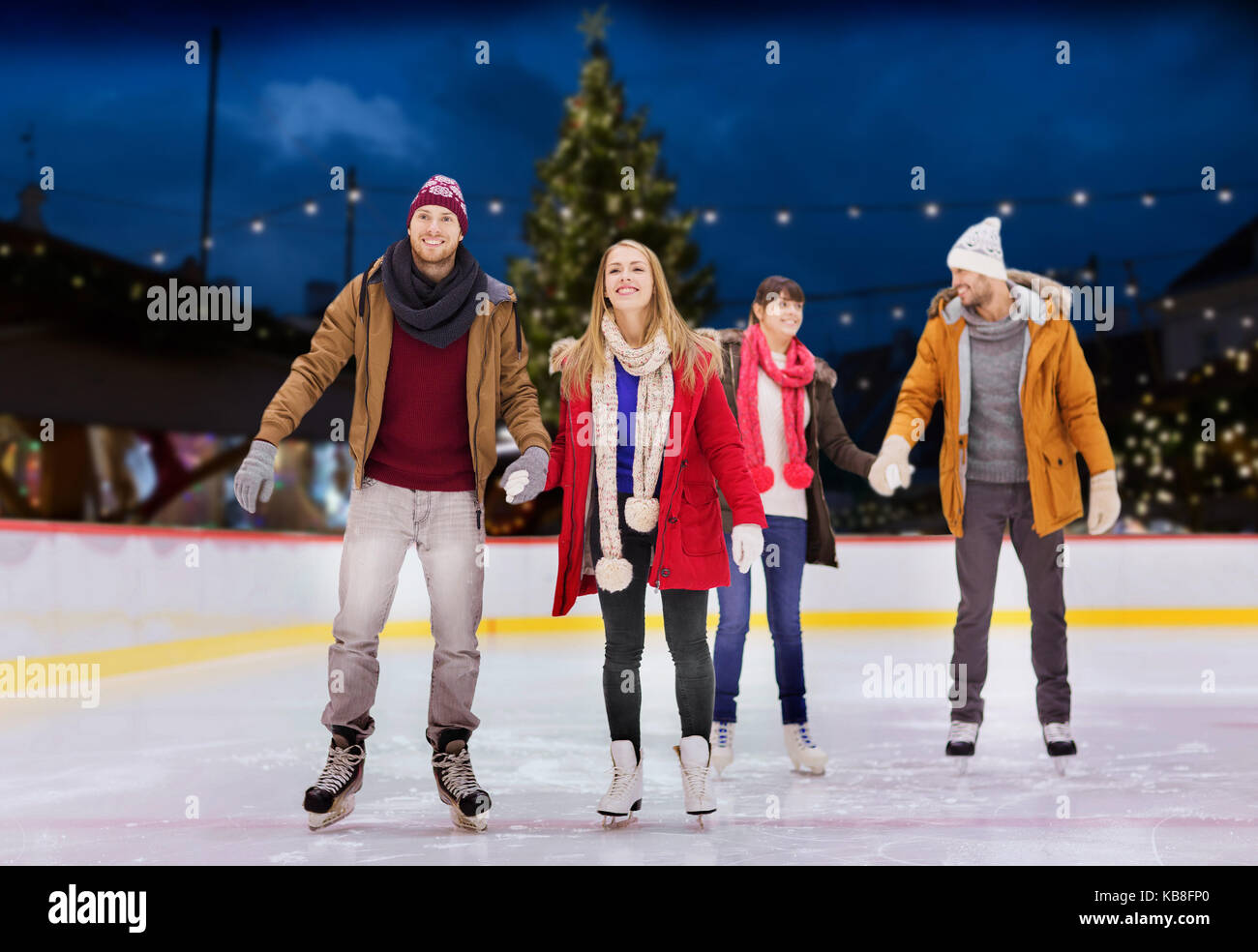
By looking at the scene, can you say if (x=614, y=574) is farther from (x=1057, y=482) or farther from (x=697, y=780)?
(x=1057, y=482)

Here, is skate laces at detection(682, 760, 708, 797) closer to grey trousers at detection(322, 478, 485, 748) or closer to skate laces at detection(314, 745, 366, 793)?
grey trousers at detection(322, 478, 485, 748)

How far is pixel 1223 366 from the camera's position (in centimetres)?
1553

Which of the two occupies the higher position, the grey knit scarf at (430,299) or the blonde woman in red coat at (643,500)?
the grey knit scarf at (430,299)

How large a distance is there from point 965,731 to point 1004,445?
80 centimetres

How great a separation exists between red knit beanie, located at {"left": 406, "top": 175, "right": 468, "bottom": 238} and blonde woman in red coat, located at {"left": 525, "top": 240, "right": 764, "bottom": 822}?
0.34 metres

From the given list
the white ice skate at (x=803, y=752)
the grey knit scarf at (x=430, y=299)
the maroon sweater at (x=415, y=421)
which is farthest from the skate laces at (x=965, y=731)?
the grey knit scarf at (x=430, y=299)

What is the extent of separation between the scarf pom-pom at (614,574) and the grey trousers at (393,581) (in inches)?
10.1

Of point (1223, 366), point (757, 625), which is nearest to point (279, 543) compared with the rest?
point (757, 625)

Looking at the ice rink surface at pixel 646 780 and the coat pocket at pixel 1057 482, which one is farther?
the coat pocket at pixel 1057 482

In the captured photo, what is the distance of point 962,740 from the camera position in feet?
10.6

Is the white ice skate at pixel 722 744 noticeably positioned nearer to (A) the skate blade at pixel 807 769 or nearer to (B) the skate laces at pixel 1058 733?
(A) the skate blade at pixel 807 769

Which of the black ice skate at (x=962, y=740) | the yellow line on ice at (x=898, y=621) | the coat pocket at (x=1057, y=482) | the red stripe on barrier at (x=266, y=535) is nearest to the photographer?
the coat pocket at (x=1057, y=482)

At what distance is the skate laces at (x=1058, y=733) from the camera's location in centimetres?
324

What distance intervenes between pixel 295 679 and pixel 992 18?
25.9 feet
